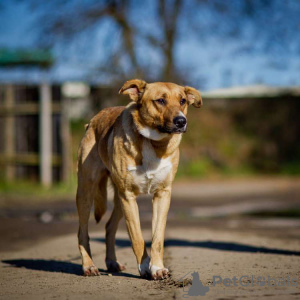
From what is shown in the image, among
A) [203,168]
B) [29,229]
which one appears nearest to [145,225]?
[29,229]

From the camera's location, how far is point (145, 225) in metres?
9.20

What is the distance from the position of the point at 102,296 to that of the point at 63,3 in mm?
16938

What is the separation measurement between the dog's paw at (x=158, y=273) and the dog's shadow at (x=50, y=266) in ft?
1.38

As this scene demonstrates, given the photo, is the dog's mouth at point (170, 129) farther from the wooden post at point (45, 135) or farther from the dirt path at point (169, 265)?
the wooden post at point (45, 135)

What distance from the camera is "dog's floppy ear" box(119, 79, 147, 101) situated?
17.5 feet

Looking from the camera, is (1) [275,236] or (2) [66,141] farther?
(2) [66,141]

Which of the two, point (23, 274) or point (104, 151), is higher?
point (104, 151)

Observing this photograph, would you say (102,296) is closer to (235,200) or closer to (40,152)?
(235,200)

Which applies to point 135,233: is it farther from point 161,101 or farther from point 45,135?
point 45,135

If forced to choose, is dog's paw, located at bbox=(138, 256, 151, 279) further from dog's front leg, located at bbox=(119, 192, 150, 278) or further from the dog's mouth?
the dog's mouth

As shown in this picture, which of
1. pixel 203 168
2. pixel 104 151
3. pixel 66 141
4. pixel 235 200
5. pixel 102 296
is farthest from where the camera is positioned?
pixel 203 168

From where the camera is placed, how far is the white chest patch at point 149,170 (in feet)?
16.8

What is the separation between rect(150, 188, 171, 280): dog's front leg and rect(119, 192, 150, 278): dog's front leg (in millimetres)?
101

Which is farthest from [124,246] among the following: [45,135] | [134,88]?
[45,135]
